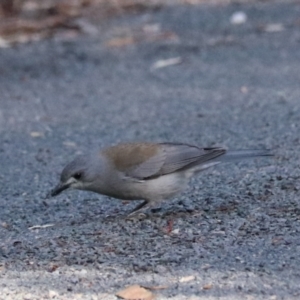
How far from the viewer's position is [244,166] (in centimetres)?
714

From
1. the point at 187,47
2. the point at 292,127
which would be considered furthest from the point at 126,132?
the point at 187,47

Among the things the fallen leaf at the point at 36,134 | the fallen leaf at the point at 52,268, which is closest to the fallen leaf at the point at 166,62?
the fallen leaf at the point at 36,134

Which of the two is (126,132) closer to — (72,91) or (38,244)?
(72,91)

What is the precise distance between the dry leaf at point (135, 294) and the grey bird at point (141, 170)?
144 cm

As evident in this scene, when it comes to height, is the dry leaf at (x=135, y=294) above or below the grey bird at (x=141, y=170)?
above

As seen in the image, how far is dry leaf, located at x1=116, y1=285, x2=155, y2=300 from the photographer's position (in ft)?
14.3

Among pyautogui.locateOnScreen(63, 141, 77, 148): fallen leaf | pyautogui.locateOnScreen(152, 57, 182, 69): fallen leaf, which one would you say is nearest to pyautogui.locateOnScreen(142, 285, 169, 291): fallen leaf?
pyautogui.locateOnScreen(63, 141, 77, 148): fallen leaf

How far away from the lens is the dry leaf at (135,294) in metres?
4.37

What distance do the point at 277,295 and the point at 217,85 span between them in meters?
6.70

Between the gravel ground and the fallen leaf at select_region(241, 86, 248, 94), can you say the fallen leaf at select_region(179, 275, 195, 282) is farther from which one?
the fallen leaf at select_region(241, 86, 248, 94)

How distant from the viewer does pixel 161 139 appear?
8.55m

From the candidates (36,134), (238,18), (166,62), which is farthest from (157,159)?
(238,18)

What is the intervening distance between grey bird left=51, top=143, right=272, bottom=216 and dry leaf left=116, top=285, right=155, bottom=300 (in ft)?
4.73

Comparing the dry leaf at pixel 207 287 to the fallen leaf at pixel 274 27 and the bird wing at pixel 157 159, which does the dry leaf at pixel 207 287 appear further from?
the fallen leaf at pixel 274 27
